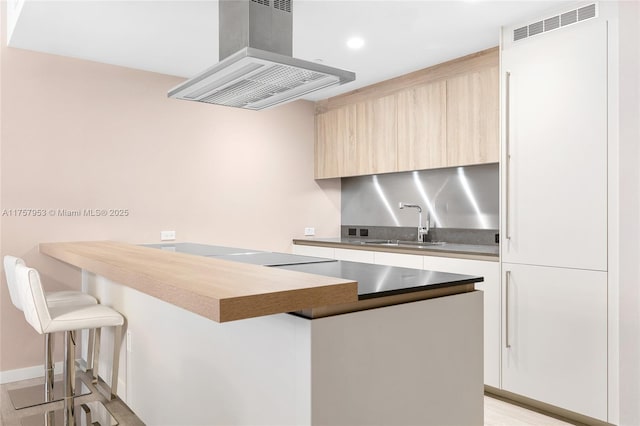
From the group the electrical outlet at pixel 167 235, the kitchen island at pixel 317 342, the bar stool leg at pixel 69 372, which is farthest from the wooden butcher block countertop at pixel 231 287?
the electrical outlet at pixel 167 235

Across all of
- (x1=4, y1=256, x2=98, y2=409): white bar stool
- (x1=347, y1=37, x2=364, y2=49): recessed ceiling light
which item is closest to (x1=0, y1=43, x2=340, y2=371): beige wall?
(x1=4, y1=256, x2=98, y2=409): white bar stool

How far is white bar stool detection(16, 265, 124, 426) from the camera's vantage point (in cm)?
244

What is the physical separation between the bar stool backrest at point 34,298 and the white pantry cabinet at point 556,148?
2760mm

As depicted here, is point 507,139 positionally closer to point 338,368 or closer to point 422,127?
point 422,127

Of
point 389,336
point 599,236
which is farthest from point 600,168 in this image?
point 389,336

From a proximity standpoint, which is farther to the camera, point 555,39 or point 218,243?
point 218,243

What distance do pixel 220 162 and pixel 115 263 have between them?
256 centimetres

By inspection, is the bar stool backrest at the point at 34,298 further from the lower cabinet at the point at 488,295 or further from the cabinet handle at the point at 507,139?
the cabinet handle at the point at 507,139

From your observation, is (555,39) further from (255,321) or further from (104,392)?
(104,392)

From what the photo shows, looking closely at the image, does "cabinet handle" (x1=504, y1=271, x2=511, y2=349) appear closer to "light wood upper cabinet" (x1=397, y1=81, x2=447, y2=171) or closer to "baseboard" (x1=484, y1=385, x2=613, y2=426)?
"baseboard" (x1=484, y1=385, x2=613, y2=426)

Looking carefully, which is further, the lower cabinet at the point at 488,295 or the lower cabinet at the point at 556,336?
the lower cabinet at the point at 488,295

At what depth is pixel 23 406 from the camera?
9.82 feet

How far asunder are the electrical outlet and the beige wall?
0.04 metres

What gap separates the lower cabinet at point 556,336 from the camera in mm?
2660
